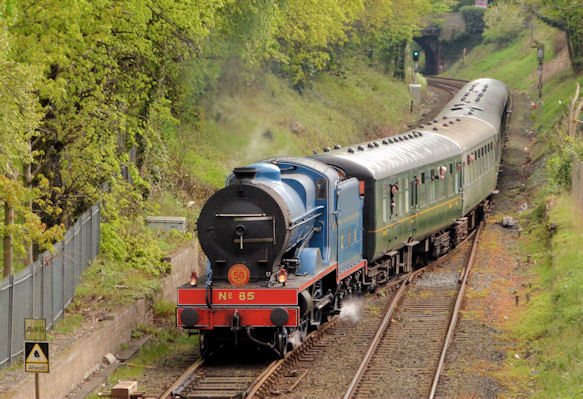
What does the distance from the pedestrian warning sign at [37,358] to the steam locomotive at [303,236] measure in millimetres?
3796

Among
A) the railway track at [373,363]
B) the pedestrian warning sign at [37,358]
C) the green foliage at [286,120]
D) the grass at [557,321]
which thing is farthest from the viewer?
the green foliage at [286,120]

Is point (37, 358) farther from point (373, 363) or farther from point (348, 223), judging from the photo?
point (348, 223)

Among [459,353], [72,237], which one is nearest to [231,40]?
[72,237]

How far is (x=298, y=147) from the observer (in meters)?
39.3

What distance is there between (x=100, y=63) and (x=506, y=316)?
974cm

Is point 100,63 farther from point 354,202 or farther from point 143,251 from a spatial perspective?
point 354,202

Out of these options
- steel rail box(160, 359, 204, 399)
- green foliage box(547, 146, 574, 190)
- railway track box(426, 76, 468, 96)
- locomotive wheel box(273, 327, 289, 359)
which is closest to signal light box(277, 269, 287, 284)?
locomotive wheel box(273, 327, 289, 359)

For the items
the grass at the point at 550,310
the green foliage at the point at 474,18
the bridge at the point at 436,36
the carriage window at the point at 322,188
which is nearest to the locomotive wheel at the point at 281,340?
the carriage window at the point at 322,188

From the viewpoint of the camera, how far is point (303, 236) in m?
15.6

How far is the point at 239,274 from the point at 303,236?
1.66 metres

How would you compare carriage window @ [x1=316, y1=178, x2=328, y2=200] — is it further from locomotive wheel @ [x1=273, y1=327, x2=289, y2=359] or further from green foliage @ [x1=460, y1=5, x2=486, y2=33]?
green foliage @ [x1=460, y1=5, x2=486, y2=33]

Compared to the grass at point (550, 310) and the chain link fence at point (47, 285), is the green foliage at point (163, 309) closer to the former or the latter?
the chain link fence at point (47, 285)

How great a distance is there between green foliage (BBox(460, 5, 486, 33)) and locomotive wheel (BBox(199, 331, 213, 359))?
286 ft

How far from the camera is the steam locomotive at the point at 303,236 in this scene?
46.9ft
